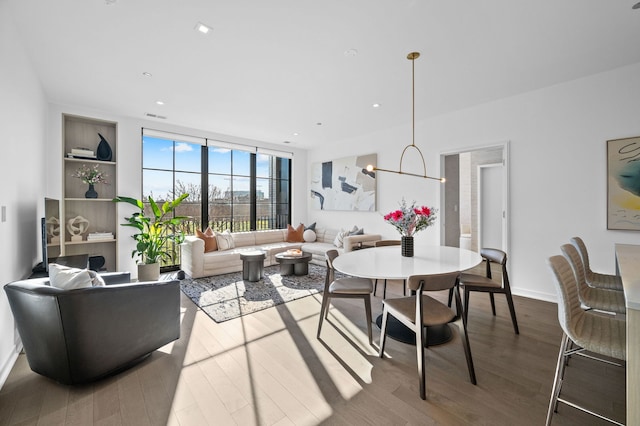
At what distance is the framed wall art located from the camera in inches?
114

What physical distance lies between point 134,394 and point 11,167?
82.0 inches

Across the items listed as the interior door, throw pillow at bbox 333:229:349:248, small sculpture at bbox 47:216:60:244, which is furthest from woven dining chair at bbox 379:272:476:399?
the interior door

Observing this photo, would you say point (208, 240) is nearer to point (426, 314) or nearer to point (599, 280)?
point (426, 314)

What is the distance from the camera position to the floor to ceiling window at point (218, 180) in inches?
201

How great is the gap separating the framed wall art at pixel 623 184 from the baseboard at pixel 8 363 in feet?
18.4

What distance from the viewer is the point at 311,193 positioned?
699 cm

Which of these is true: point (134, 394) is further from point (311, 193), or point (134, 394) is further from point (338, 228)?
point (311, 193)

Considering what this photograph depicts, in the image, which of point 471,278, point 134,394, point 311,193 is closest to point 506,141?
point 471,278

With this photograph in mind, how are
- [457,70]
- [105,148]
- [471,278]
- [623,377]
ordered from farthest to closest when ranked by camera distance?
[105,148] → [457,70] → [471,278] → [623,377]

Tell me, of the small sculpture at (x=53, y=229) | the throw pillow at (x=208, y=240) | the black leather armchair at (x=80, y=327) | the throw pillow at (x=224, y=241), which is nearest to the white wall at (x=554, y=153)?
the throw pillow at (x=224, y=241)

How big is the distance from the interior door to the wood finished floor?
4.07 m

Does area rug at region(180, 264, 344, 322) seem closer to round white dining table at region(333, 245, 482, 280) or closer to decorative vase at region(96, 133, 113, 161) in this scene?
round white dining table at region(333, 245, 482, 280)

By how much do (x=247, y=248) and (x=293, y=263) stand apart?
129 cm

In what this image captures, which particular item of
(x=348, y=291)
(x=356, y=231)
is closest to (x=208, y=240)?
(x=356, y=231)
